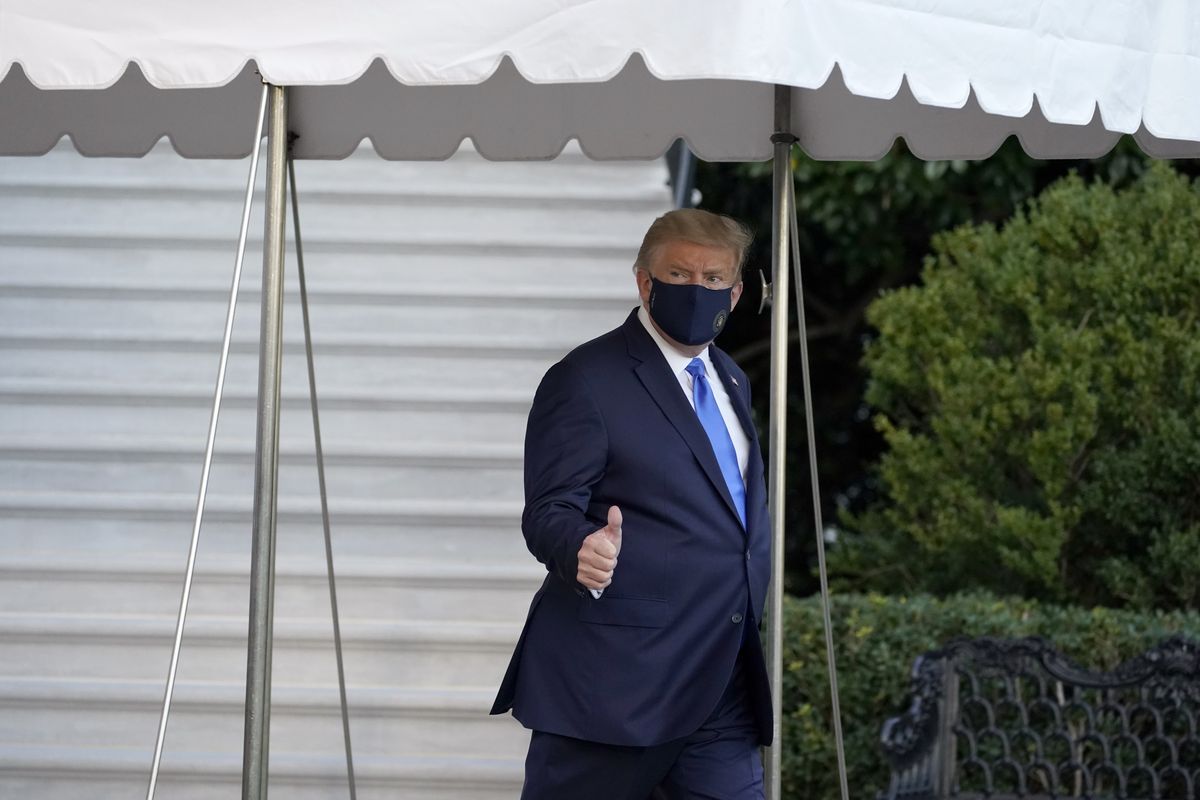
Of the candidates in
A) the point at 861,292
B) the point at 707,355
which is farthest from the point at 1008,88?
the point at 861,292

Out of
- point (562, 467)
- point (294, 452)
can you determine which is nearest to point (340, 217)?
point (294, 452)

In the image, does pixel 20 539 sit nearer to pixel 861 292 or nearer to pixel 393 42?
pixel 393 42

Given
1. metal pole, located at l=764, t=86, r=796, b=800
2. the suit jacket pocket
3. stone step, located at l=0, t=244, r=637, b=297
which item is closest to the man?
the suit jacket pocket

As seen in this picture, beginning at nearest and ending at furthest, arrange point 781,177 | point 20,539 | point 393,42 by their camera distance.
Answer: point 393,42 < point 781,177 < point 20,539

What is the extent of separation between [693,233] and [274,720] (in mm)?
2805

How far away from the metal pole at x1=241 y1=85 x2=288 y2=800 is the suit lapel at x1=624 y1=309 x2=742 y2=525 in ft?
2.28

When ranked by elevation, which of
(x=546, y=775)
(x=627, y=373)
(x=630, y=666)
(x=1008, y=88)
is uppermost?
(x=1008, y=88)

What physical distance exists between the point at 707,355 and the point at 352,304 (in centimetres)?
346

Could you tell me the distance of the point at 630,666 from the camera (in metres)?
3.16

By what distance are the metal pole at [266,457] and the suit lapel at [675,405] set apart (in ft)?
2.28

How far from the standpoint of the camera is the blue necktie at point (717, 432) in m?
3.38

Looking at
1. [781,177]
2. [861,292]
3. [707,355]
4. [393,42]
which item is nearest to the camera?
[393,42]

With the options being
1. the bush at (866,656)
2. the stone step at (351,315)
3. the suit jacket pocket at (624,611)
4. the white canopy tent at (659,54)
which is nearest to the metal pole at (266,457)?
the white canopy tent at (659,54)

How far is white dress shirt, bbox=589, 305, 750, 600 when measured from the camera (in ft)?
11.1
